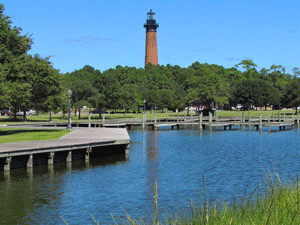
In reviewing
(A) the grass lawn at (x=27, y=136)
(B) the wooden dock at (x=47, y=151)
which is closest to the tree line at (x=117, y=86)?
(A) the grass lawn at (x=27, y=136)

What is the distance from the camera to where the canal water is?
792 inches

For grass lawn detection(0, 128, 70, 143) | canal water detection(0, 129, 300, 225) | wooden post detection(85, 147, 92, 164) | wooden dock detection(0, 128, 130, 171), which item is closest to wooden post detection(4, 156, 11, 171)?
wooden dock detection(0, 128, 130, 171)

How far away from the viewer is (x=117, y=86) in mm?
96062

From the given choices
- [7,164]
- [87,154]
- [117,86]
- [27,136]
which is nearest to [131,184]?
[7,164]

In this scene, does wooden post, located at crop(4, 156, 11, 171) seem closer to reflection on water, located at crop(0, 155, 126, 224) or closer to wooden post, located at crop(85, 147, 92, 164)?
reflection on water, located at crop(0, 155, 126, 224)

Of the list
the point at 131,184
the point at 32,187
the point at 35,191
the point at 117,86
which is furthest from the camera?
the point at 117,86

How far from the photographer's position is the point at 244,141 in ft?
189

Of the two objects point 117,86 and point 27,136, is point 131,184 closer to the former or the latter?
point 27,136

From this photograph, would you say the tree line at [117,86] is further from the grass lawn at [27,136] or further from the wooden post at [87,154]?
the wooden post at [87,154]

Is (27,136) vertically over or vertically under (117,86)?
under

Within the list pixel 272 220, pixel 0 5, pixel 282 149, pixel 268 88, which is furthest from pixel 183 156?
pixel 268 88

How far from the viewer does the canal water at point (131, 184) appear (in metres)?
20.1

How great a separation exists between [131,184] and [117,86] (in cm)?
7008

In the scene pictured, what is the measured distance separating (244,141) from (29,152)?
3259 cm
